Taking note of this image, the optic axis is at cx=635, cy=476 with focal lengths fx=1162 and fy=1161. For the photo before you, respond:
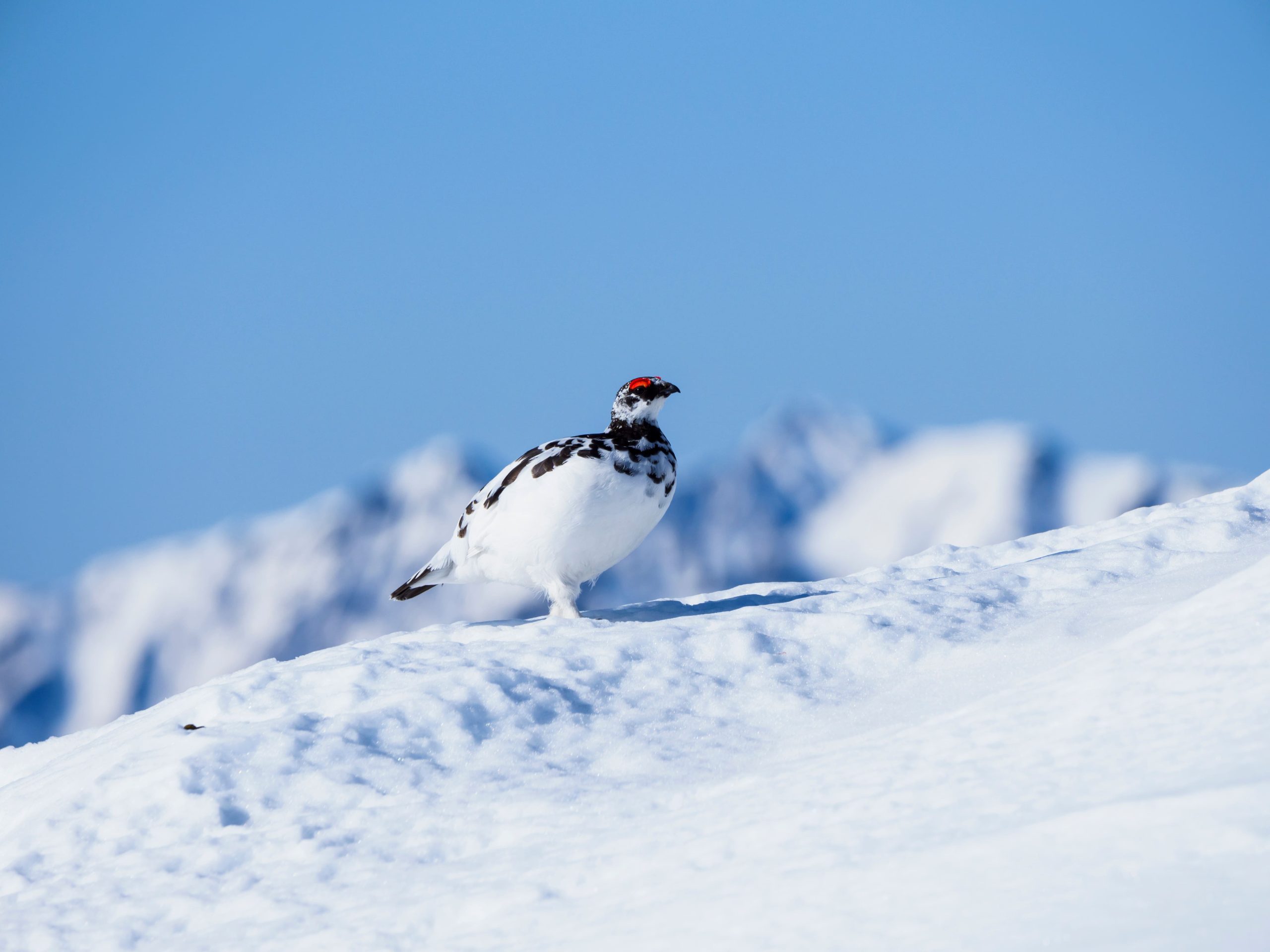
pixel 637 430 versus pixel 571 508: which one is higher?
pixel 637 430

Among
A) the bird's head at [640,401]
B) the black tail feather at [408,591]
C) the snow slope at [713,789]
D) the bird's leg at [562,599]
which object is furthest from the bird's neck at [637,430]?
the black tail feather at [408,591]

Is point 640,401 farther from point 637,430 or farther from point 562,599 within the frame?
point 562,599

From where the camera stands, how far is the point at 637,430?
612 cm

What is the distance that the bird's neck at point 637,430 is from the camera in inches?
240

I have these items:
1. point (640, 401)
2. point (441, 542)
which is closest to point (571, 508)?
point (640, 401)

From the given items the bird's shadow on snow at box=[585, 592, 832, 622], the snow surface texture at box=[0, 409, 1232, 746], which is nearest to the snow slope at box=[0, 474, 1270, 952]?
the bird's shadow on snow at box=[585, 592, 832, 622]

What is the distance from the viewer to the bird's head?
6188mm

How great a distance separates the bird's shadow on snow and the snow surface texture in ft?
153

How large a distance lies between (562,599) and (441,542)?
214ft

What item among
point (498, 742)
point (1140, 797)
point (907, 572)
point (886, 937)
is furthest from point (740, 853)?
point (907, 572)

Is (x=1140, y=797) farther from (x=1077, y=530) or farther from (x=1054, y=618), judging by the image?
(x=1077, y=530)

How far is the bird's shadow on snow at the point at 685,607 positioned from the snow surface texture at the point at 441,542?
46.8 meters

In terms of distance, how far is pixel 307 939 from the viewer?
2.76 metres

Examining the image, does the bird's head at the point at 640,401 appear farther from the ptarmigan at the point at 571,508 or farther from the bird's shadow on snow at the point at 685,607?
the bird's shadow on snow at the point at 685,607
